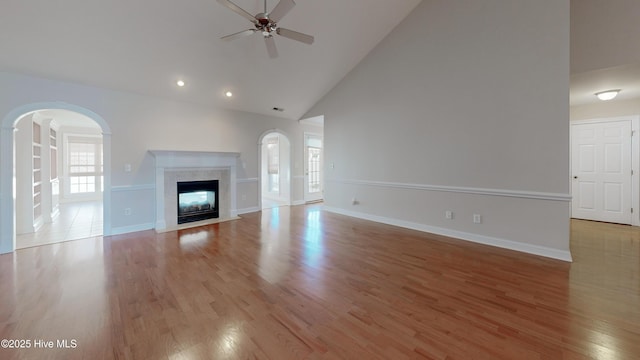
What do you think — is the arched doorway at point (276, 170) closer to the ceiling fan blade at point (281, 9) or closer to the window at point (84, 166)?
the ceiling fan blade at point (281, 9)

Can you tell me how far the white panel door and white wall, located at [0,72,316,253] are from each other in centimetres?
744

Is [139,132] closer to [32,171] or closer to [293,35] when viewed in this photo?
[32,171]

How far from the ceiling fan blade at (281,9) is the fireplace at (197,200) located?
393 cm

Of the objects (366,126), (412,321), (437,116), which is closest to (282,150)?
(366,126)

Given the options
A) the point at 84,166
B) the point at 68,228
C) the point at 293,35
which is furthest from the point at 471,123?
the point at 84,166

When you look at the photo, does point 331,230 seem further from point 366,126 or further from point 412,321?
point 412,321

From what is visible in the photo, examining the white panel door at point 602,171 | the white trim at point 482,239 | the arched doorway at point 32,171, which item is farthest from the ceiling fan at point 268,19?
the white panel door at point 602,171

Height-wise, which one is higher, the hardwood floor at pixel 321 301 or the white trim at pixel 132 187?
the white trim at pixel 132 187

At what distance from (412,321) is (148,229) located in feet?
16.6

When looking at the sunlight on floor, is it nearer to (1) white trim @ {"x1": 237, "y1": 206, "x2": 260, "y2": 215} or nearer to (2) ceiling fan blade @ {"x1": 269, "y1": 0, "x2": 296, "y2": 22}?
(1) white trim @ {"x1": 237, "y1": 206, "x2": 260, "y2": 215}

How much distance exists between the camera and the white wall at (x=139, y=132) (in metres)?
3.79

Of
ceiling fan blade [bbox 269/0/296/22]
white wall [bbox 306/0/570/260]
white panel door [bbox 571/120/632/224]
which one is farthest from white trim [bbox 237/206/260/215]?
white panel door [bbox 571/120/632/224]

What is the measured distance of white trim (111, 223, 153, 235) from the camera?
4.59 metres

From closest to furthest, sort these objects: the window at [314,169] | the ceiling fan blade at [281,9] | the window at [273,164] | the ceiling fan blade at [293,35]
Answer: the ceiling fan blade at [281,9] → the ceiling fan blade at [293,35] → the window at [314,169] → the window at [273,164]
